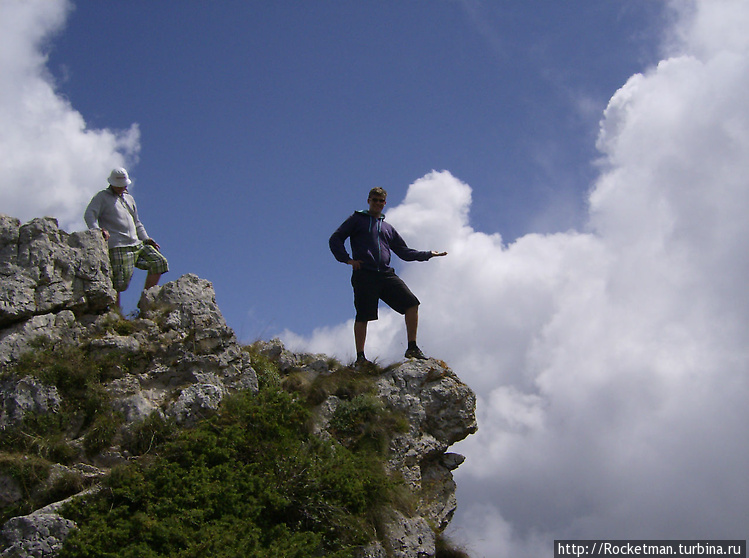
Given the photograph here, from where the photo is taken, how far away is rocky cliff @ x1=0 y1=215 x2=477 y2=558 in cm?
806

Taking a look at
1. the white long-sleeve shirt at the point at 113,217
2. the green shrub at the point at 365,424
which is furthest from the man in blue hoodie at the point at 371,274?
the white long-sleeve shirt at the point at 113,217

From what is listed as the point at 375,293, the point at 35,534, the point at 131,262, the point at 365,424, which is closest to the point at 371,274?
the point at 375,293

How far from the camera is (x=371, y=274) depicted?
11.9m

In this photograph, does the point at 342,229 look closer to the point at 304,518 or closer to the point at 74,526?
the point at 304,518

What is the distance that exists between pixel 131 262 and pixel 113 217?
31.2 inches

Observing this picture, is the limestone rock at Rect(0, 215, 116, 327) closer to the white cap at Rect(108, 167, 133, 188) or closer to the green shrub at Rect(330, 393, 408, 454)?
the white cap at Rect(108, 167, 133, 188)

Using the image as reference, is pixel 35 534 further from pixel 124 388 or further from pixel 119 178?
pixel 119 178

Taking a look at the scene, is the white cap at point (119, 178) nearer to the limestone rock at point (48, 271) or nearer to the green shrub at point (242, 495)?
the limestone rock at point (48, 271)

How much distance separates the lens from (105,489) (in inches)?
307

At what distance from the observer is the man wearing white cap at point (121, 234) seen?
11.0 meters

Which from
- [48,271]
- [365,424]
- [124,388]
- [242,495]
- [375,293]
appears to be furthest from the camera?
[375,293]

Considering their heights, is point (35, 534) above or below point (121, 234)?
below

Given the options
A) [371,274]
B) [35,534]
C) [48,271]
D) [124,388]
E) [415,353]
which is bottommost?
[35,534]

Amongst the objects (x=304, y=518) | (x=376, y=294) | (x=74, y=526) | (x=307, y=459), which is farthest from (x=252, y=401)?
(x=376, y=294)
